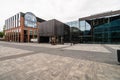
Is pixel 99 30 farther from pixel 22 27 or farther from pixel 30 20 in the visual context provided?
pixel 22 27

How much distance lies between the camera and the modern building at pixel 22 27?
43.9 metres

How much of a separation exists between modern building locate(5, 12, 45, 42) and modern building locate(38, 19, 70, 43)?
13.0 meters

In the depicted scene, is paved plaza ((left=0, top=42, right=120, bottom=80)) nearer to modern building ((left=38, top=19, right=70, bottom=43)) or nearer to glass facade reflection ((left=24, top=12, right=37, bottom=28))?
modern building ((left=38, top=19, right=70, bottom=43))

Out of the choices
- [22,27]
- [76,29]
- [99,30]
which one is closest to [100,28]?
[99,30]

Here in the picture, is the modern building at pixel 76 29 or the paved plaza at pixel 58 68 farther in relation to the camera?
the modern building at pixel 76 29

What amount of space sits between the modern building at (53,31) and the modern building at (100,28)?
20.9ft

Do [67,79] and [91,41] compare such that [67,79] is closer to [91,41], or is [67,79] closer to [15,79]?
[15,79]

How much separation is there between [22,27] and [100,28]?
38071 mm

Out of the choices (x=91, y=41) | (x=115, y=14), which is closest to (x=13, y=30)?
(x=91, y=41)

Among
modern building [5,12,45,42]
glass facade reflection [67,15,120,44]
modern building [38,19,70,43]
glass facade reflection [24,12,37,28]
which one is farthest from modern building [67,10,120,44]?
modern building [5,12,45,42]

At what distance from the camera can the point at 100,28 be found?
1219 inches

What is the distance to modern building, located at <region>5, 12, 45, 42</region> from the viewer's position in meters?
43.9

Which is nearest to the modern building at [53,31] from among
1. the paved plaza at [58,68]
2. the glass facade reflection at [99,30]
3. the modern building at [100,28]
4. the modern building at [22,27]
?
the glass facade reflection at [99,30]

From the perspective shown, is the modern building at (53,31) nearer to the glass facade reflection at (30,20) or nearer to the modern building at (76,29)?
the modern building at (76,29)
